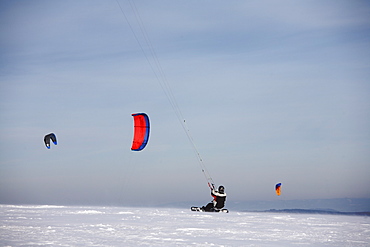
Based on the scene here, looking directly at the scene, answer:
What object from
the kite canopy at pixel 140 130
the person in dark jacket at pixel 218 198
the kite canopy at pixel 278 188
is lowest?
the person in dark jacket at pixel 218 198

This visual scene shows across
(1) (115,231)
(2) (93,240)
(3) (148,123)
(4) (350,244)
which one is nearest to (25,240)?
(2) (93,240)

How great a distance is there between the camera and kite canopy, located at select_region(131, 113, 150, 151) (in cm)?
2781

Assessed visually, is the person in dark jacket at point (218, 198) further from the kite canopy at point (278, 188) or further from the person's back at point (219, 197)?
the kite canopy at point (278, 188)

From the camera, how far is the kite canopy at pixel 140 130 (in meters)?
27.8

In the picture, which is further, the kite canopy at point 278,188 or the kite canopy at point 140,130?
the kite canopy at point 278,188

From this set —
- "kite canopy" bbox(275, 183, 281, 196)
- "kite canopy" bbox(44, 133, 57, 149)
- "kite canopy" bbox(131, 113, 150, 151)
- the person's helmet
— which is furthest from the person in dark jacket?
"kite canopy" bbox(275, 183, 281, 196)

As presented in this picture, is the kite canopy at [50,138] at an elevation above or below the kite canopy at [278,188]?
above

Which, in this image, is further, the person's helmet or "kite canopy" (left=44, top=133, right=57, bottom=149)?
"kite canopy" (left=44, top=133, right=57, bottom=149)

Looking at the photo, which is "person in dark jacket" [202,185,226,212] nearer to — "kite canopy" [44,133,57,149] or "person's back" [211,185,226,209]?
"person's back" [211,185,226,209]

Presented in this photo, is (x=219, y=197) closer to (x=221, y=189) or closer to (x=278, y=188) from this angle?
(x=221, y=189)

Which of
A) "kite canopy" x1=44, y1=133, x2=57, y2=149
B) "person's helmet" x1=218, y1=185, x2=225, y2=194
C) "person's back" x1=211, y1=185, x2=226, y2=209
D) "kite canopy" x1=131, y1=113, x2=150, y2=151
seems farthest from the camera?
"kite canopy" x1=44, y1=133, x2=57, y2=149

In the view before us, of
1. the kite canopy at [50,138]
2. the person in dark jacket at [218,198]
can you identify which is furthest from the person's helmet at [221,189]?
the kite canopy at [50,138]

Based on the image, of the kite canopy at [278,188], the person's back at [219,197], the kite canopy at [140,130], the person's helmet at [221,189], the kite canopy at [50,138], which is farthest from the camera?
the kite canopy at [278,188]

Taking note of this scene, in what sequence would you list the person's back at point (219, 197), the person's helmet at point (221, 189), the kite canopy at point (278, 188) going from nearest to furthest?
the person's back at point (219, 197) < the person's helmet at point (221, 189) < the kite canopy at point (278, 188)
